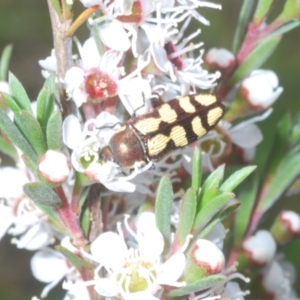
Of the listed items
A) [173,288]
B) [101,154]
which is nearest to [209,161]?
[101,154]

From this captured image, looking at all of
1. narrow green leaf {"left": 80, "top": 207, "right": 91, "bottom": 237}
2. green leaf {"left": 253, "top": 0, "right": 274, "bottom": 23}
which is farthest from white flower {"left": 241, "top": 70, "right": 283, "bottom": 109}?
narrow green leaf {"left": 80, "top": 207, "right": 91, "bottom": 237}

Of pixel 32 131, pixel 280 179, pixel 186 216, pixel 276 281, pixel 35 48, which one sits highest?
pixel 32 131

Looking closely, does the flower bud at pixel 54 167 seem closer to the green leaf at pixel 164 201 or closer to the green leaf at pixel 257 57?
the green leaf at pixel 164 201

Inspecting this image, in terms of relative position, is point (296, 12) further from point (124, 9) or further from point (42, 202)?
point (42, 202)

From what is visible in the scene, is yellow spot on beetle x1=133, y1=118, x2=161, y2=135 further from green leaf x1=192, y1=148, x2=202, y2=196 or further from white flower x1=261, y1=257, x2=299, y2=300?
white flower x1=261, y1=257, x2=299, y2=300

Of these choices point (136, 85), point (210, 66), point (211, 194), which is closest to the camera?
point (211, 194)

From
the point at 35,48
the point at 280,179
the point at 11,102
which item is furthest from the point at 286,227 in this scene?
the point at 35,48

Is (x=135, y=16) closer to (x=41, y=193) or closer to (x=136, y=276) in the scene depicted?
(x=41, y=193)
